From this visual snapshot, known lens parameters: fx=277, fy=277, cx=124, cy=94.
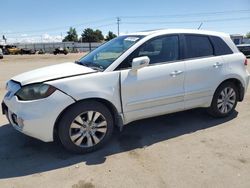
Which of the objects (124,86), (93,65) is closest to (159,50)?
(124,86)

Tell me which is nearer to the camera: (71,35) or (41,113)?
(41,113)

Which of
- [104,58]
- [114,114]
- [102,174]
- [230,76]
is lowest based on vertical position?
[102,174]

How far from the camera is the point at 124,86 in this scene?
3.97 m

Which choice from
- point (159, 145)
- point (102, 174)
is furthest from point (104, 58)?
point (102, 174)

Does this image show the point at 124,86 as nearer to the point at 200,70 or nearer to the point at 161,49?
the point at 161,49

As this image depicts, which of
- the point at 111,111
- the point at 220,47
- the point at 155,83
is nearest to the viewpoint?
the point at 111,111

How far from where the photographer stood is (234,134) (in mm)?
4527

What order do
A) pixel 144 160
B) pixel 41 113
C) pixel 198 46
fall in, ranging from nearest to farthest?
pixel 41 113 → pixel 144 160 → pixel 198 46

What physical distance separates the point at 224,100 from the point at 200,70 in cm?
94

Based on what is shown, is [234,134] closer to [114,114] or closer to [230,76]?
[230,76]

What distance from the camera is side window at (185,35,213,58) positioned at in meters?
4.68

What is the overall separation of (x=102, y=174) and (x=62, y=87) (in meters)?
1.21

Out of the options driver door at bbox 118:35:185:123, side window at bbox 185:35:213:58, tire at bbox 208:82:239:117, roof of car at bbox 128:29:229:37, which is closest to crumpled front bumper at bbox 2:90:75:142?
driver door at bbox 118:35:185:123

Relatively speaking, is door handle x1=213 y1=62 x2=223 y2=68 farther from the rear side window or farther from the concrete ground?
the concrete ground
